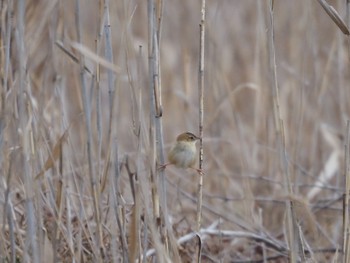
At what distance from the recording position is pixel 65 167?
2.48m

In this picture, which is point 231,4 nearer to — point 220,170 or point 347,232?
point 220,170

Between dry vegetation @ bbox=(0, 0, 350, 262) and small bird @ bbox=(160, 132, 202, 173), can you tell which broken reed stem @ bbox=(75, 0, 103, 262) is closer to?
dry vegetation @ bbox=(0, 0, 350, 262)

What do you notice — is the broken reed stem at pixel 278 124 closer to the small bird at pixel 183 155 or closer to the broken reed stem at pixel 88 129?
the small bird at pixel 183 155

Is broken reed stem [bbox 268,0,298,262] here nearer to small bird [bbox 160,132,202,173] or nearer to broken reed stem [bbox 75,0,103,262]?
small bird [bbox 160,132,202,173]

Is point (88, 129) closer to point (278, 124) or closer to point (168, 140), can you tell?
point (278, 124)

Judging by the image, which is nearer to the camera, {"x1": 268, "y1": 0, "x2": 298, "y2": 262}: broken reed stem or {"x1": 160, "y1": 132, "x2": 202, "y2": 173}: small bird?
{"x1": 268, "y1": 0, "x2": 298, "y2": 262}: broken reed stem

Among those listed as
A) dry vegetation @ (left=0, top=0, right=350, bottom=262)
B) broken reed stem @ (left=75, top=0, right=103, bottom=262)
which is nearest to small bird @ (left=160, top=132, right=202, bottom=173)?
dry vegetation @ (left=0, top=0, right=350, bottom=262)

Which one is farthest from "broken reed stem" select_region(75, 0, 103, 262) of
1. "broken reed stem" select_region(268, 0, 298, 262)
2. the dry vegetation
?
"broken reed stem" select_region(268, 0, 298, 262)

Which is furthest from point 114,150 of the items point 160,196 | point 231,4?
point 231,4

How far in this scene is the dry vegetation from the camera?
174 cm

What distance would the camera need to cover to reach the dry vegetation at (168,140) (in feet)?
5.71

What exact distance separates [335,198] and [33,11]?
1.41m

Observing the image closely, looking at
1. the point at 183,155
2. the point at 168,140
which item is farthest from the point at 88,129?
the point at 168,140

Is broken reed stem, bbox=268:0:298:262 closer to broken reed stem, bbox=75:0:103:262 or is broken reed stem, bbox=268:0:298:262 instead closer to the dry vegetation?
the dry vegetation
